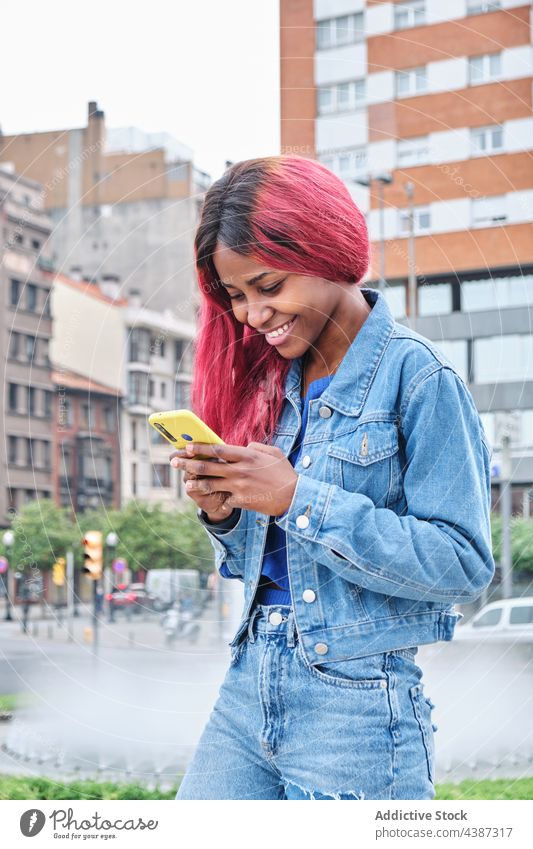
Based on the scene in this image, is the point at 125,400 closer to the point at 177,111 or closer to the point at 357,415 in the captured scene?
the point at 177,111

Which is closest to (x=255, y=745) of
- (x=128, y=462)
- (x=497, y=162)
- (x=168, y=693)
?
(x=128, y=462)

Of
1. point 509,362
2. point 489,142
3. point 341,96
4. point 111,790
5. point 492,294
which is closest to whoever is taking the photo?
point 341,96

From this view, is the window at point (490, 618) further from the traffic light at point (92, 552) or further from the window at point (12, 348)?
the traffic light at point (92, 552)

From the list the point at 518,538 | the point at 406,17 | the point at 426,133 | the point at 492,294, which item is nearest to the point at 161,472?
the point at 492,294

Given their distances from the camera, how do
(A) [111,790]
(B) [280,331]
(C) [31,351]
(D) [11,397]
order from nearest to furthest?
(B) [280,331]
(C) [31,351]
(A) [111,790]
(D) [11,397]

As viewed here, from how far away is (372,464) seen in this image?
92 centimetres

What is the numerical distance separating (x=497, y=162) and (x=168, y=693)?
2.62 meters

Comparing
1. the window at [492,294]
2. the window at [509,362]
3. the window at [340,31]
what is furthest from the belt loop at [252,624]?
the window at [509,362]

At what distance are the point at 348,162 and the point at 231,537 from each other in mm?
1362

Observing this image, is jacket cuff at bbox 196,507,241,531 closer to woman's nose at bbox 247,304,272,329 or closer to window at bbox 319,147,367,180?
woman's nose at bbox 247,304,272,329

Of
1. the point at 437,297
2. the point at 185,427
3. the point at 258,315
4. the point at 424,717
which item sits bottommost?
the point at 424,717

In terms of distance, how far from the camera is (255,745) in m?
0.95

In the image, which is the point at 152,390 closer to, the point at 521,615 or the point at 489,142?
the point at 489,142

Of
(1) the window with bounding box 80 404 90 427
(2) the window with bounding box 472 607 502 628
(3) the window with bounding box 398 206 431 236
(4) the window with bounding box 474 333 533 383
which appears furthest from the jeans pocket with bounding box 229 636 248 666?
(2) the window with bounding box 472 607 502 628
